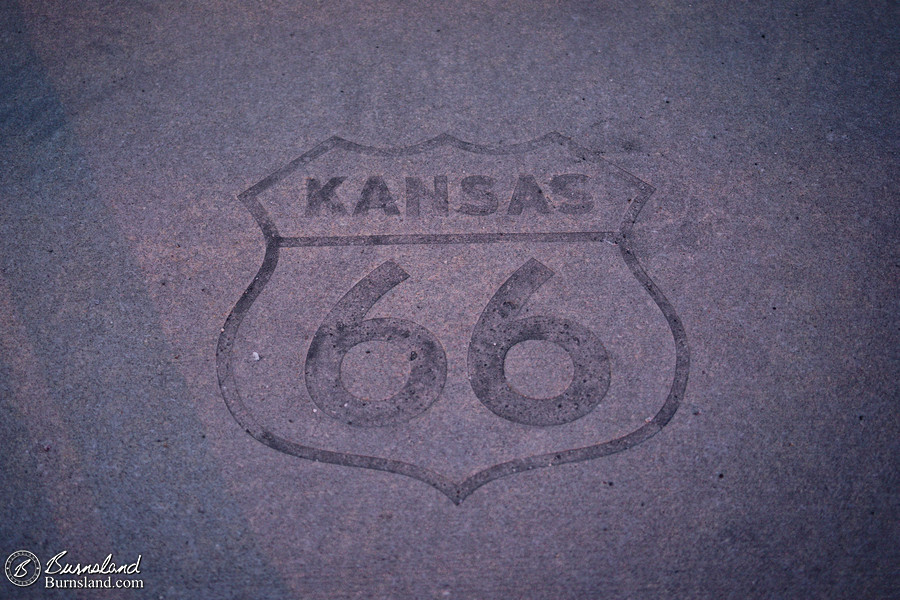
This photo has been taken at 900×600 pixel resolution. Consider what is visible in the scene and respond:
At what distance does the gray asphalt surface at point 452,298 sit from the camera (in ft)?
9.30

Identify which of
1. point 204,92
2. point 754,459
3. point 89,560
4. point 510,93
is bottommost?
point 754,459

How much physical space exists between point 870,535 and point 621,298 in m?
1.61

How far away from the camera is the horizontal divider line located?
357cm

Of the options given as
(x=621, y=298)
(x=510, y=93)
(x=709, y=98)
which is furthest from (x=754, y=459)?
(x=510, y=93)

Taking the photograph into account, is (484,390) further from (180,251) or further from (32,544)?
(32,544)

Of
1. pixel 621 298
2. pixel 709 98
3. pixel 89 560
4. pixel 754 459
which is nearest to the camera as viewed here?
pixel 89 560

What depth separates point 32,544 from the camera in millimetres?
2836
